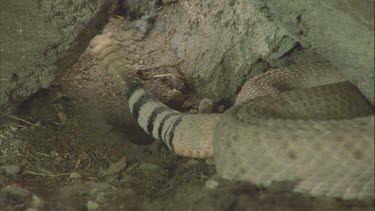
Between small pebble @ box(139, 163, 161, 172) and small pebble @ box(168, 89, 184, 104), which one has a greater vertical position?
small pebble @ box(168, 89, 184, 104)

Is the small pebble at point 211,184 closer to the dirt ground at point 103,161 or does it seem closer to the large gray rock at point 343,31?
the dirt ground at point 103,161

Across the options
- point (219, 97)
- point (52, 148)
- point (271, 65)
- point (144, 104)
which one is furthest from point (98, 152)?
point (271, 65)

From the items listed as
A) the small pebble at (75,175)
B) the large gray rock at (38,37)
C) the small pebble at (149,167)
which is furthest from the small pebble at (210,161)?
the large gray rock at (38,37)

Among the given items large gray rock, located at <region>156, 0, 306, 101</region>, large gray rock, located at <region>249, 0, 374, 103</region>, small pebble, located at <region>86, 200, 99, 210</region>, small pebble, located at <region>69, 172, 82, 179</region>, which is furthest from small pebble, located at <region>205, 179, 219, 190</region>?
large gray rock, located at <region>156, 0, 306, 101</region>

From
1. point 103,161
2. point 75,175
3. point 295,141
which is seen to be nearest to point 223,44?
point 103,161

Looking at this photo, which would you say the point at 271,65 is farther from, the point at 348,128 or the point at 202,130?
the point at 348,128

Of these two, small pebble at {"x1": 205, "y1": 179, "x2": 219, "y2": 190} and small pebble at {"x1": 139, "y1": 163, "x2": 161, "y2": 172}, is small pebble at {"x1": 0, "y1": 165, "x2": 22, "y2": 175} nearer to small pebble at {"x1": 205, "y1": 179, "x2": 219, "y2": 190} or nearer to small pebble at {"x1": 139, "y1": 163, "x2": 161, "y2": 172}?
small pebble at {"x1": 139, "y1": 163, "x2": 161, "y2": 172}

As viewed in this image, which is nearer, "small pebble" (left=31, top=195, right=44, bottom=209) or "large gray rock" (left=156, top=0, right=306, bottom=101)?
"small pebble" (left=31, top=195, right=44, bottom=209)
